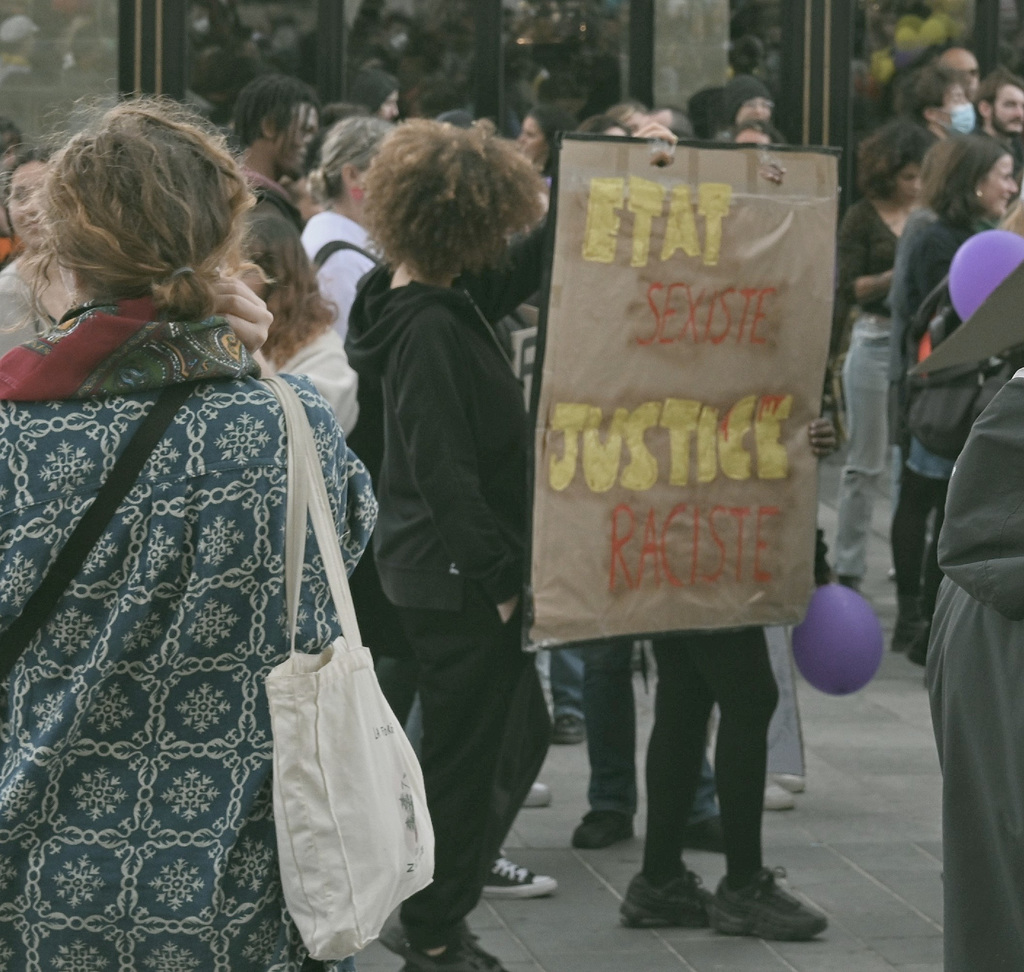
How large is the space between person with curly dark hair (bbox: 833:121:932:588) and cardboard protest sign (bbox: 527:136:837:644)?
360 centimetres

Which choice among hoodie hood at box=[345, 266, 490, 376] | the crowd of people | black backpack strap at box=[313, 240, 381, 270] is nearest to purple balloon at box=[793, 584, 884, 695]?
the crowd of people

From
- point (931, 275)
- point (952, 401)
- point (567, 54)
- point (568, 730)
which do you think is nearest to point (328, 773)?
point (568, 730)

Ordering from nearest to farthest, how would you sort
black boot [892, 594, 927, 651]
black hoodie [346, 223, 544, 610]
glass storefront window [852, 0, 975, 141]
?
black hoodie [346, 223, 544, 610] → black boot [892, 594, 927, 651] → glass storefront window [852, 0, 975, 141]

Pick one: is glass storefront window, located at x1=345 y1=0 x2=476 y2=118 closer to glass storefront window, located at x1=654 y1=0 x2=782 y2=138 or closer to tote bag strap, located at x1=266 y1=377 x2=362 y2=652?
glass storefront window, located at x1=654 y1=0 x2=782 y2=138

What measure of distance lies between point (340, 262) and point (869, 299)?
3487 millimetres

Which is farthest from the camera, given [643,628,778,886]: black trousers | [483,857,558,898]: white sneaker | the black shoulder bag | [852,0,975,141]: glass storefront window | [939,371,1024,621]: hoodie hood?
[852,0,975,141]: glass storefront window

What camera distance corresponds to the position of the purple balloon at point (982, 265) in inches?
218

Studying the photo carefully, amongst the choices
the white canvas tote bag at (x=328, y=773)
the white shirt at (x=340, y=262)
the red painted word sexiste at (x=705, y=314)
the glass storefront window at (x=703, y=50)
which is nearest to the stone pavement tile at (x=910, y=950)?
the red painted word sexiste at (x=705, y=314)

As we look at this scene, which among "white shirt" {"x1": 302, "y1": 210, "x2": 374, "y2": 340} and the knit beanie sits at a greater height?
the knit beanie

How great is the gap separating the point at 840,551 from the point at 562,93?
14.2 feet

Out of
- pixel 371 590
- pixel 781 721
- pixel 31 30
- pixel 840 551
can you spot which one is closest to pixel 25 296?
pixel 371 590

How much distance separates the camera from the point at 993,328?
430cm

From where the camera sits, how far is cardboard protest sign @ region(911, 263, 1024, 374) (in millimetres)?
4141

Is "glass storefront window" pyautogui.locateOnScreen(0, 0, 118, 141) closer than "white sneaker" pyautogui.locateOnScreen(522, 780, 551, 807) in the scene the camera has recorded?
No
